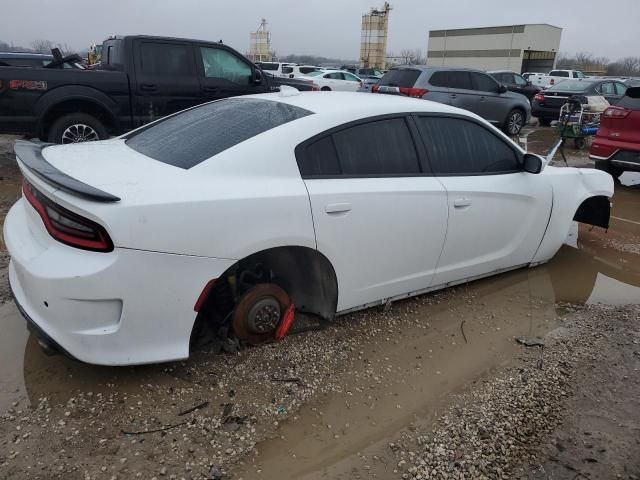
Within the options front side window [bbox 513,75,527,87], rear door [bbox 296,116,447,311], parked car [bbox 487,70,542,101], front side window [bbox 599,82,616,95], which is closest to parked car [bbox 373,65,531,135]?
front side window [bbox 599,82,616,95]

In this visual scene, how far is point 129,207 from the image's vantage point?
2.25 meters

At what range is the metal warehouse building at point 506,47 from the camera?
59094mm

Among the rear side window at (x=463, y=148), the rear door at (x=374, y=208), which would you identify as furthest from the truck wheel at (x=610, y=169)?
the rear door at (x=374, y=208)

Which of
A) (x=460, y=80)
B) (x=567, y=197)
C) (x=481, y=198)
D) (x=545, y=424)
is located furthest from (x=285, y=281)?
(x=460, y=80)

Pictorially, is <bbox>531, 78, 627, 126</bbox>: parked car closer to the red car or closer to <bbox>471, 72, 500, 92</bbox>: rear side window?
<bbox>471, 72, 500, 92</bbox>: rear side window

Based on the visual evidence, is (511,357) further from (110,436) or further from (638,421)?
(110,436)

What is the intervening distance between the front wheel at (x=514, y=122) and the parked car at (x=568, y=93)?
1930mm

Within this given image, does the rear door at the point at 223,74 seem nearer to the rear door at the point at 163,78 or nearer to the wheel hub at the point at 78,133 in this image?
the rear door at the point at 163,78

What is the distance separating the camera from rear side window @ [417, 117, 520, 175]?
3490mm

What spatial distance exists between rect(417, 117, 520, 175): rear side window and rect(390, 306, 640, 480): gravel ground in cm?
135

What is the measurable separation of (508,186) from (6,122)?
20.1 feet

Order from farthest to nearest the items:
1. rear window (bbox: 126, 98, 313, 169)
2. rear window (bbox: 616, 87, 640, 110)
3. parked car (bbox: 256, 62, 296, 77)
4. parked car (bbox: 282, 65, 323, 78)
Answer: parked car (bbox: 256, 62, 296, 77) → parked car (bbox: 282, 65, 323, 78) → rear window (bbox: 616, 87, 640, 110) → rear window (bbox: 126, 98, 313, 169)

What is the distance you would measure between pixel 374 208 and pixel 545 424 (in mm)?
1475

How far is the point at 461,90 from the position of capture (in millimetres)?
11898
